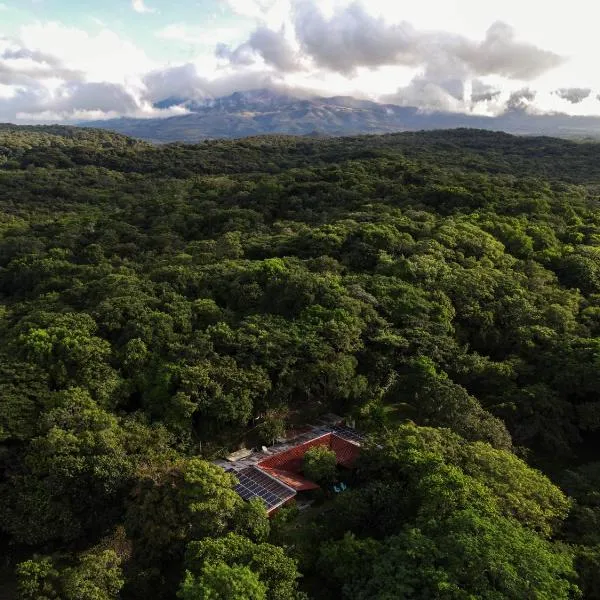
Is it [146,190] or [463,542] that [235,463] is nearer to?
[463,542]

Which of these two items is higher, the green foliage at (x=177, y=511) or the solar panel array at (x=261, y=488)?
the green foliage at (x=177, y=511)

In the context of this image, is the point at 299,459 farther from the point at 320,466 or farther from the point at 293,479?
the point at 320,466

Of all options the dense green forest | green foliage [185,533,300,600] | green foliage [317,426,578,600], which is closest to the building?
the dense green forest

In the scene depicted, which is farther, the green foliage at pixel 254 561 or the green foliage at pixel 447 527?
the green foliage at pixel 254 561

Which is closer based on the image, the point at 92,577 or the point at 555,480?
the point at 92,577

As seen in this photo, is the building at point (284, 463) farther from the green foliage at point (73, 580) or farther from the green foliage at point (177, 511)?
the green foliage at point (73, 580)

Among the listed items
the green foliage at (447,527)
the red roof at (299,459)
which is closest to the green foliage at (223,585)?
the green foliage at (447,527)

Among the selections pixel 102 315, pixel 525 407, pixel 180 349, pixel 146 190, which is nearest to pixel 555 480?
pixel 525 407

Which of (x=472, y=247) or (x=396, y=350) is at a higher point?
(x=472, y=247)
